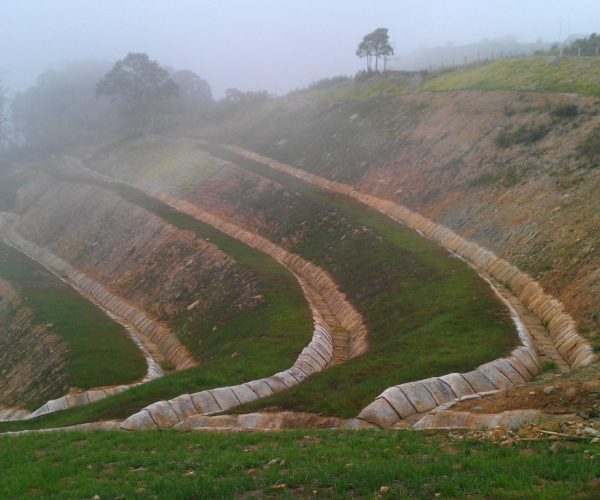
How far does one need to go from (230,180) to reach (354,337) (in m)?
47.8

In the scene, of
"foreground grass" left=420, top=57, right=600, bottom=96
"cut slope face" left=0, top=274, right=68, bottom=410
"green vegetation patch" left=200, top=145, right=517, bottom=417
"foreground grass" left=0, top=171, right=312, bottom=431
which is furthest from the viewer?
"foreground grass" left=420, top=57, right=600, bottom=96

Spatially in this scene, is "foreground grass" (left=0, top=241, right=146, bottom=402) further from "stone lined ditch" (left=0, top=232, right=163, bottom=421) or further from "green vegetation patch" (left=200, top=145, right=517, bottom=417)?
"green vegetation patch" (left=200, top=145, right=517, bottom=417)

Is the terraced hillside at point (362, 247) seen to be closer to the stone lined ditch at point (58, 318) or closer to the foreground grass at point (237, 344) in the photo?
the foreground grass at point (237, 344)

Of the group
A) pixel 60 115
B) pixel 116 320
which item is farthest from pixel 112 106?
pixel 116 320

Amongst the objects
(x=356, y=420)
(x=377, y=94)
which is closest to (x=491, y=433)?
(x=356, y=420)

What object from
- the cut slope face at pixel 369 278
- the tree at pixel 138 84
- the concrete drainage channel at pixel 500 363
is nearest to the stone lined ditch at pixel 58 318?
the cut slope face at pixel 369 278

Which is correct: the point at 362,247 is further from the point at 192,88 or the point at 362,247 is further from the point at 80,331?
the point at 192,88

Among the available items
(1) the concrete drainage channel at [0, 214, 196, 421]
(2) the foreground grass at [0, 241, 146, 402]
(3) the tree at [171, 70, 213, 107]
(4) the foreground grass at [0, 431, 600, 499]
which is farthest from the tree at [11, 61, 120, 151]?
(4) the foreground grass at [0, 431, 600, 499]

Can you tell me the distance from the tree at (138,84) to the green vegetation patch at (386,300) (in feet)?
265

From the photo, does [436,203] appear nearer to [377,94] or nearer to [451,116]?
[451,116]

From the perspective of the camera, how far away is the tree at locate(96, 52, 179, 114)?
5630 inches

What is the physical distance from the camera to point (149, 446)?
71.0ft

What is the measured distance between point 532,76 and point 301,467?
6171 cm

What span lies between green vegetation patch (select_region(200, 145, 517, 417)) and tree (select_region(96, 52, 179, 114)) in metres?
80.7
